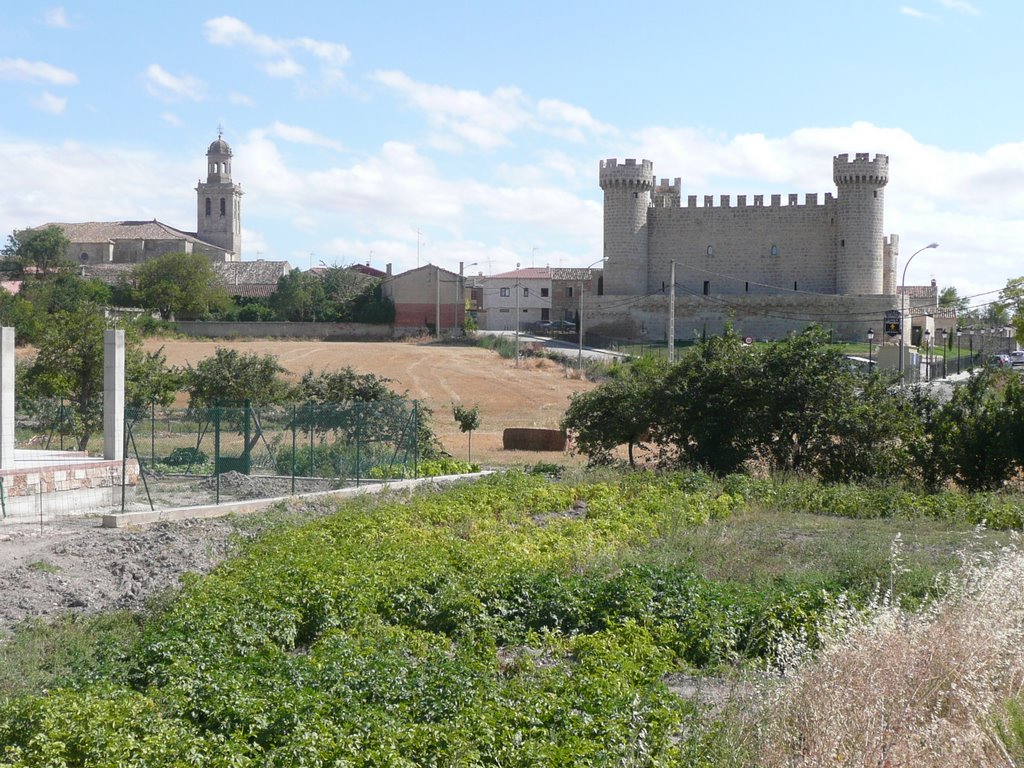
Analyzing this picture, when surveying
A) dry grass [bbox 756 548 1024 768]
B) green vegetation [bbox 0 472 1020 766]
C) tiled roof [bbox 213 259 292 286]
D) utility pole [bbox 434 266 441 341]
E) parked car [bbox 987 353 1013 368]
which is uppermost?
tiled roof [bbox 213 259 292 286]

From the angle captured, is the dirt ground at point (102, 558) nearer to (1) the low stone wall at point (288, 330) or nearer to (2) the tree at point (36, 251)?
(1) the low stone wall at point (288, 330)

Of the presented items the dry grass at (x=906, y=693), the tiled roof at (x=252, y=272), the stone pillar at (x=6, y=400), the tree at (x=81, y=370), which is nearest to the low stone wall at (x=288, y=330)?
the tiled roof at (x=252, y=272)

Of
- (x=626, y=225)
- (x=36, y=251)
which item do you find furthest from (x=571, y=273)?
(x=36, y=251)

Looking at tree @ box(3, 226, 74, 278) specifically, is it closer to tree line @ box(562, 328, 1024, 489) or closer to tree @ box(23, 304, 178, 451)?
tree @ box(23, 304, 178, 451)

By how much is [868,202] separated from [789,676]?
75641mm

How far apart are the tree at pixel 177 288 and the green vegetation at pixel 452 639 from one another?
7241 cm

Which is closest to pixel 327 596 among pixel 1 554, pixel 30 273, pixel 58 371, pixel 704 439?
pixel 1 554

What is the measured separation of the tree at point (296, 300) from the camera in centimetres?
8738

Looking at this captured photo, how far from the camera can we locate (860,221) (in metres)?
78.0

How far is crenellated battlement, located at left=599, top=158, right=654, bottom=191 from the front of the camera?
81.4 m

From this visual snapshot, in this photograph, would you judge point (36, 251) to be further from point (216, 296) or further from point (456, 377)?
point (456, 377)

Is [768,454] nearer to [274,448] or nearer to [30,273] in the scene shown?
[274,448]

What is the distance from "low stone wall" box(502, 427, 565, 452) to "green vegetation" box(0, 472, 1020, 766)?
16.1 metres

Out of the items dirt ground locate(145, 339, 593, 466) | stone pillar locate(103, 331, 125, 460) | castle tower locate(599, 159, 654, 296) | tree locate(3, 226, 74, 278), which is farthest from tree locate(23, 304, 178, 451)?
tree locate(3, 226, 74, 278)
